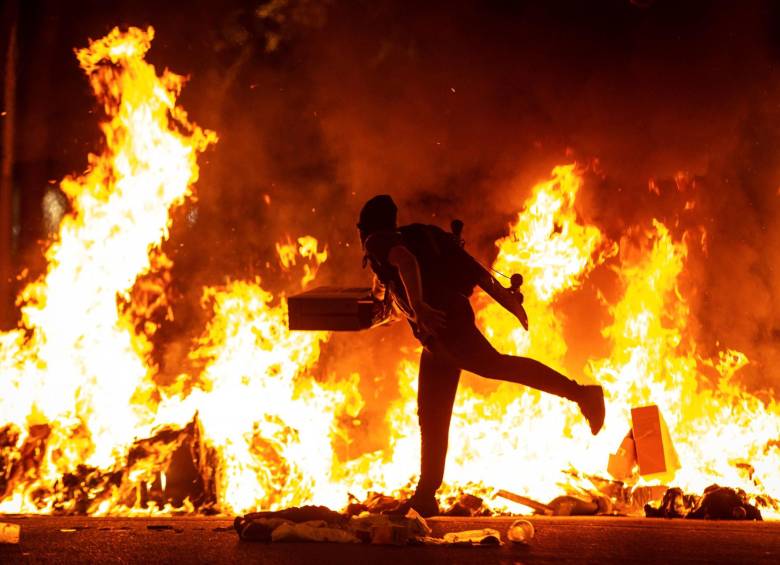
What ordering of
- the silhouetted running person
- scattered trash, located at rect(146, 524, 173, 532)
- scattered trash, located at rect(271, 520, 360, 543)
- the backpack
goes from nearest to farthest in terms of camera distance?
scattered trash, located at rect(271, 520, 360, 543)
scattered trash, located at rect(146, 524, 173, 532)
the silhouetted running person
the backpack

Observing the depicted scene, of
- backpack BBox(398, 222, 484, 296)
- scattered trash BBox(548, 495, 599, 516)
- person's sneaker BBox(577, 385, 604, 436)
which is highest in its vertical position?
backpack BBox(398, 222, 484, 296)

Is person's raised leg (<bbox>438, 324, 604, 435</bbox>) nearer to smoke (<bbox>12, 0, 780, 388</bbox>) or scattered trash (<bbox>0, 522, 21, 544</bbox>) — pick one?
scattered trash (<bbox>0, 522, 21, 544</bbox>)

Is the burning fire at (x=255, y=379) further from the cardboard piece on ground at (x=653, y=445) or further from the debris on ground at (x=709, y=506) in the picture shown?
the debris on ground at (x=709, y=506)

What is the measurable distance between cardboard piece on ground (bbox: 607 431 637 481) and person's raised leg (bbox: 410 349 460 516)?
1.56 meters

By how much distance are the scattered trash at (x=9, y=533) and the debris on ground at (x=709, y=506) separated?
371 centimetres

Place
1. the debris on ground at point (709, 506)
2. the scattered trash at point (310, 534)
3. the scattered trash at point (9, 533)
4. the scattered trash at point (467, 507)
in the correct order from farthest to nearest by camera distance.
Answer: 1. the scattered trash at point (467, 507)
2. the debris on ground at point (709, 506)
3. the scattered trash at point (310, 534)
4. the scattered trash at point (9, 533)

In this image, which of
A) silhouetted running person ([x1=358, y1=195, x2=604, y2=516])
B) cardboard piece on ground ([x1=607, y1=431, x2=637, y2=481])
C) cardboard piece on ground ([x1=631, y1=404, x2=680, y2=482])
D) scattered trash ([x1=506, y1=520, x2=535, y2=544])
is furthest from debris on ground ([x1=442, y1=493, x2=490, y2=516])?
scattered trash ([x1=506, y1=520, x2=535, y2=544])

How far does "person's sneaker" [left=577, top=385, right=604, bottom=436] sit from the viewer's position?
5.93 m

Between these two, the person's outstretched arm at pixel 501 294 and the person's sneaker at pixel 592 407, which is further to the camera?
the person's outstretched arm at pixel 501 294

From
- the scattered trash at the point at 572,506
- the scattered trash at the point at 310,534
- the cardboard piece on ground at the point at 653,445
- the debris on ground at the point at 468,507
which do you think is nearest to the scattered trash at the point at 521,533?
the scattered trash at the point at 310,534

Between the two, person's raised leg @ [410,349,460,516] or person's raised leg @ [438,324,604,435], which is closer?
person's raised leg @ [438,324,604,435]

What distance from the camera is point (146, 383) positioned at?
815 centimetres

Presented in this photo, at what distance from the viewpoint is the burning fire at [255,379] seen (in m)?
7.23

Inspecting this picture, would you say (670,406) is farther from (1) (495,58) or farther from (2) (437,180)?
(1) (495,58)
